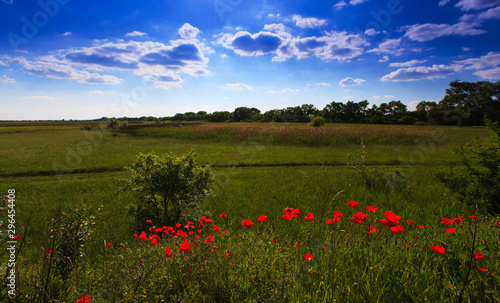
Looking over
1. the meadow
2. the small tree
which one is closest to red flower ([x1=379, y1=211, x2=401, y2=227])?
the meadow

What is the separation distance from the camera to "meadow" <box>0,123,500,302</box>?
207 cm

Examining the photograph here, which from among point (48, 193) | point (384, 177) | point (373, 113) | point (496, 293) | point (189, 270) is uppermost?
point (373, 113)

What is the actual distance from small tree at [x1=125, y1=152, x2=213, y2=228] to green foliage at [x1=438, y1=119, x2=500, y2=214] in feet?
24.7

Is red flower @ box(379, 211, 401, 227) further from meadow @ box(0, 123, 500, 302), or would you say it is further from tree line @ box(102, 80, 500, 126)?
tree line @ box(102, 80, 500, 126)

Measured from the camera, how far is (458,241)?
281 cm

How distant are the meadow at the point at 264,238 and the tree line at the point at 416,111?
576cm

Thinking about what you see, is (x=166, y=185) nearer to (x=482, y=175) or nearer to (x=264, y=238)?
(x=264, y=238)

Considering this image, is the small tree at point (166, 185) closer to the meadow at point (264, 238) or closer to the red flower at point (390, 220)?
the meadow at point (264, 238)

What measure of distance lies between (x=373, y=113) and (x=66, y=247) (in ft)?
296

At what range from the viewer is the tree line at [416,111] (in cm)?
3424

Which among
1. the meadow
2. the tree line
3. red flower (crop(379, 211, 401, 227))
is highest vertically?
Answer: the tree line

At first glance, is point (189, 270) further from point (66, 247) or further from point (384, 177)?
point (384, 177)

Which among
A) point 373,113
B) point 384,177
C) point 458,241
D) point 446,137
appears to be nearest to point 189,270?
point 458,241

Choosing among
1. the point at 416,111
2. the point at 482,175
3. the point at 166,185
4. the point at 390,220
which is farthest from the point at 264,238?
the point at 416,111
